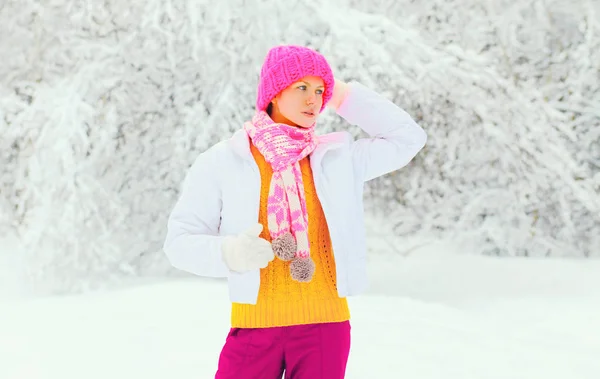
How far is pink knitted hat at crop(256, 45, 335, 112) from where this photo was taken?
6.34ft

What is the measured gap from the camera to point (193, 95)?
635cm

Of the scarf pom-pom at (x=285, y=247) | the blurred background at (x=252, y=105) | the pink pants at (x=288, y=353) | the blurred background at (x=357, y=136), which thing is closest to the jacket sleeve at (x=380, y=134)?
the scarf pom-pom at (x=285, y=247)

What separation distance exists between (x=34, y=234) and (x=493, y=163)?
4.44 metres

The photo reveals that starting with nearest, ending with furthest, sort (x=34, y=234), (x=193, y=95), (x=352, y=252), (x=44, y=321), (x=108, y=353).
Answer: (x=352, y=252), (x=108, y=353), (x=44, y=321), (x=34, y=234), (x=193, y=95)

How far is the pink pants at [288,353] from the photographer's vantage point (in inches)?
71.6

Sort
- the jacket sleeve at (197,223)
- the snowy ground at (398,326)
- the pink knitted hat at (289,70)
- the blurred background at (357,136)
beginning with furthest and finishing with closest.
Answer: the blurred background at (357,136), the snowy ground at (398,326), the pink knitted hat at (289,70), the jacket sleeve at (197,223)

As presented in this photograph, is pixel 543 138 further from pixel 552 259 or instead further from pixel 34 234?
pixel 34 234

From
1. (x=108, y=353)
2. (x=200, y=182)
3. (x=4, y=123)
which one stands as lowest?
(x=108, y=353)

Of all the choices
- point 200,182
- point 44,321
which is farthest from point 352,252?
point 44,321

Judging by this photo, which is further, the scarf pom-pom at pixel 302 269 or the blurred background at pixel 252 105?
the blurred background at pixel 252 105

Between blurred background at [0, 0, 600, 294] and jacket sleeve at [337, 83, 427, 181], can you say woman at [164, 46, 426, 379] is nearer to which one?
jacket sleeve at [337, 83, 427, 181]

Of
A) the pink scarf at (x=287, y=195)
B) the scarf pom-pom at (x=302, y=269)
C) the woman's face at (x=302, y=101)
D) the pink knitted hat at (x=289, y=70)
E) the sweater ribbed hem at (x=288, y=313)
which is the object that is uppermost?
the pink knitted hat at (x=289, y=70)

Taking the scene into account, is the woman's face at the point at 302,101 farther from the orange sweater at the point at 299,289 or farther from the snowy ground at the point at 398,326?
the snowy ground at the point at 398,326

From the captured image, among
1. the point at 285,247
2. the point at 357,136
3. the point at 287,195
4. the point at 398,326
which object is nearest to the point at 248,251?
the point at 285,247
